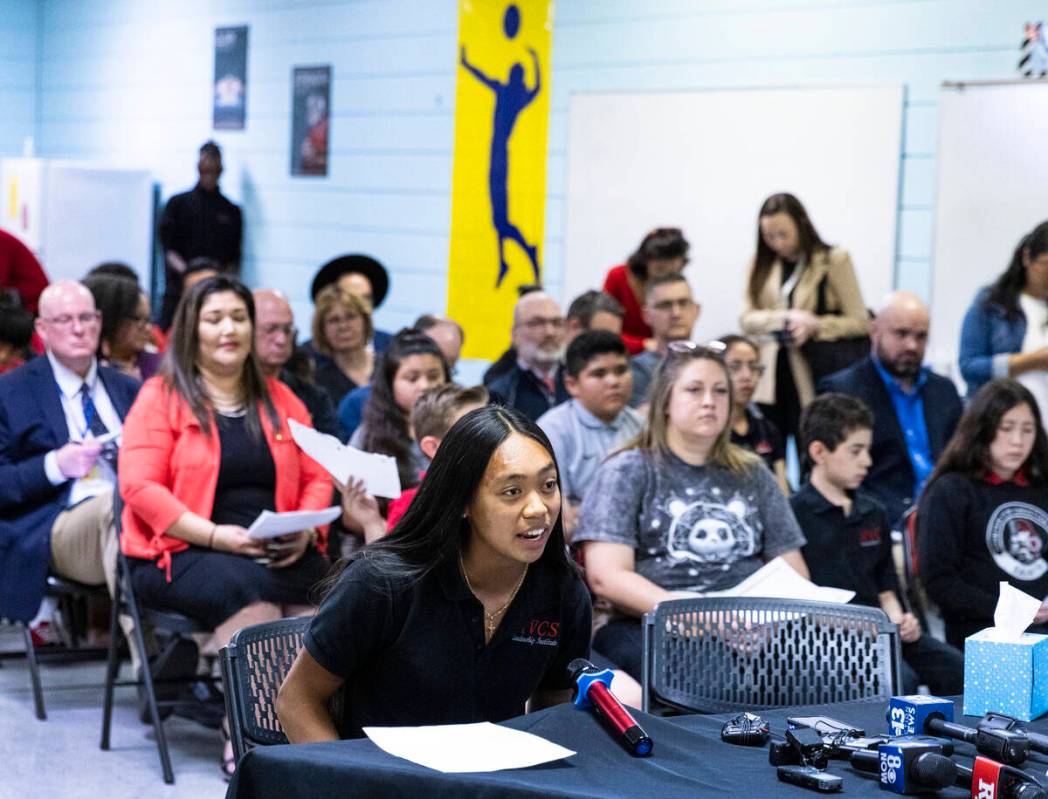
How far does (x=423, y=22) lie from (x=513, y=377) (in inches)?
135

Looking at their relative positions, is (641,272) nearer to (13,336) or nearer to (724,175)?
(724,175)

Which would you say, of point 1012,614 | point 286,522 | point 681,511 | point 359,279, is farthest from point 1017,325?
point 1012,614

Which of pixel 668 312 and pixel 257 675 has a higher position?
pixel 668 312

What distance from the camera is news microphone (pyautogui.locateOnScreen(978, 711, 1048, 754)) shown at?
194 cm

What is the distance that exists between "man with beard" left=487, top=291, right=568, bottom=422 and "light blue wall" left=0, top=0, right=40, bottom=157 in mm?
6827

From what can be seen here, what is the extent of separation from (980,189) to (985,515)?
244cm

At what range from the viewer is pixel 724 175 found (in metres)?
6.78

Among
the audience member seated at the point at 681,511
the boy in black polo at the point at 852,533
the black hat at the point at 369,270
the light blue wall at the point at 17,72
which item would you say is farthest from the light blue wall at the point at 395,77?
the audience member seated at the point at 681,511

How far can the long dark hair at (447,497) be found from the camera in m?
2.13

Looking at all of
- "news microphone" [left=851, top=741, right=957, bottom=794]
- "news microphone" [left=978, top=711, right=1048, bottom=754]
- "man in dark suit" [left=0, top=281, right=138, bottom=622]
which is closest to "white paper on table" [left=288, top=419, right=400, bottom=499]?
"man in dark suit" [left=0, top=281, right=138, bottom=622]

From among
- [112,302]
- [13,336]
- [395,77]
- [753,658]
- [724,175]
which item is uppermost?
[395,77]

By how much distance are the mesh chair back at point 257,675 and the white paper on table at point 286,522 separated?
120 centimetres

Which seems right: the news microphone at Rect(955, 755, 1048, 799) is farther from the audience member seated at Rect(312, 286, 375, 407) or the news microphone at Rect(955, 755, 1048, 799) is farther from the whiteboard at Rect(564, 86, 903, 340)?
the whiteboard at Rect(564, 86, 903, 340)

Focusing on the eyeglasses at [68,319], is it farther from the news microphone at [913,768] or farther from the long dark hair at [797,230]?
the news microphone at [913,768]
